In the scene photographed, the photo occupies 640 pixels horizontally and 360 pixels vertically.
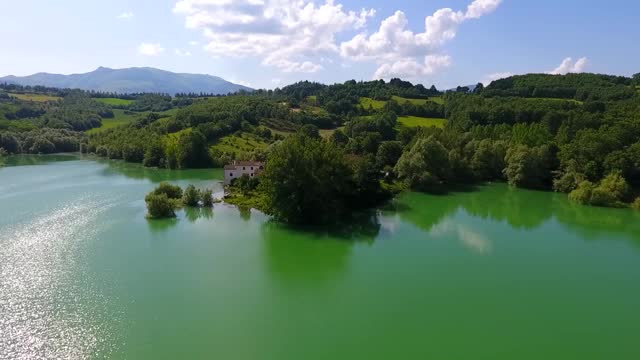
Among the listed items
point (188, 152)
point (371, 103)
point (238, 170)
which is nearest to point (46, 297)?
point (238, 170)

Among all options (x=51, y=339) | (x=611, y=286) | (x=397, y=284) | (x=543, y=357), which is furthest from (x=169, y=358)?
(x=611, y=286)

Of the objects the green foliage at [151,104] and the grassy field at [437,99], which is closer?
the grassy field at [437,99]

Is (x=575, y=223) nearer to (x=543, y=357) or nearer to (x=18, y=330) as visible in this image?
(x=543, y=357)

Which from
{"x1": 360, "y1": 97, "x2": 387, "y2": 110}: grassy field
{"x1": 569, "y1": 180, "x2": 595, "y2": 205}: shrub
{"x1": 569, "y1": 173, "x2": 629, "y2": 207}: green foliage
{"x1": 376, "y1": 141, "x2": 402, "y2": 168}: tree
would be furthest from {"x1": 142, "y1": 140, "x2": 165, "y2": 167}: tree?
{"x1": 569, "y1": 173, "x2": 629, "y2": 207}: green foliage

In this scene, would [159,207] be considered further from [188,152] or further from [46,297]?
[188,152]

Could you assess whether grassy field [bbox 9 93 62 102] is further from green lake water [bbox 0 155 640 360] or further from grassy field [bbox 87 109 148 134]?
green lake water [bbox 0 155 640 360]

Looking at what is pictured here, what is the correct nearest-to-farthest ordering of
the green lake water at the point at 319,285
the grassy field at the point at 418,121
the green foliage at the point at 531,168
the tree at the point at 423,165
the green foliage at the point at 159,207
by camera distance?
the green lake water at the point at 319,285 → the green foliage at the point at 159,207 → the tree at the point at 423,165 → the green foliage at the point at 531,168 → the grassy field at the point at 418,121

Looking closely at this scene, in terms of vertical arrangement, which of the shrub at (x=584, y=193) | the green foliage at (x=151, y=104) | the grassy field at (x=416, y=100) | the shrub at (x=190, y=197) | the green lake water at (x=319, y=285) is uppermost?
the grassy field at (x=416, y=100)

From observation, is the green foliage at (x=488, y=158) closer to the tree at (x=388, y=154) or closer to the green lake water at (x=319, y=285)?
the tree at (x=388, y=154)

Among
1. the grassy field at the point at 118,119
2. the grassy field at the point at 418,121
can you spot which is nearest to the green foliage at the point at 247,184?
the grassy field at the point at 418,121
